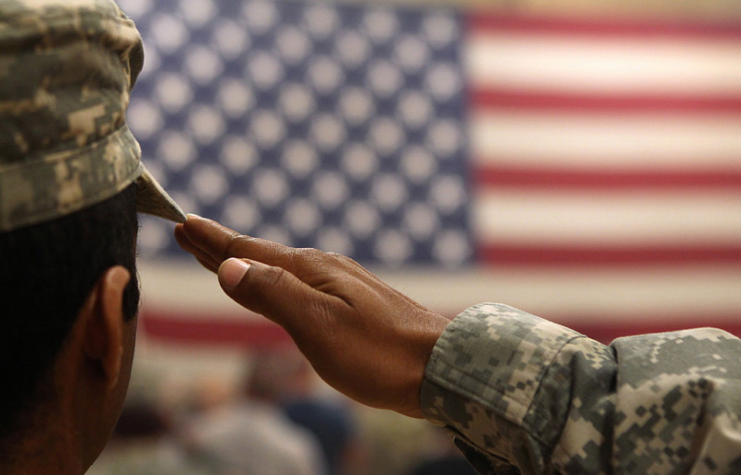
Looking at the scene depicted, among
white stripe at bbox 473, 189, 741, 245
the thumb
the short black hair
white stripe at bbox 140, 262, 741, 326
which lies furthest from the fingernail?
white stripe at bbox 473, 189, 741, 245

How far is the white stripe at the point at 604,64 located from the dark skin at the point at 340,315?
3.44 metres

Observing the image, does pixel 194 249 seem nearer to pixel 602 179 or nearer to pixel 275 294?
pixel 275 294

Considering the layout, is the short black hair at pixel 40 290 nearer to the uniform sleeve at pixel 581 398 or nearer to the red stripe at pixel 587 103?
the uniform sleeve at pixel 581 398

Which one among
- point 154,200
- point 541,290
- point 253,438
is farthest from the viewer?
point 541,290

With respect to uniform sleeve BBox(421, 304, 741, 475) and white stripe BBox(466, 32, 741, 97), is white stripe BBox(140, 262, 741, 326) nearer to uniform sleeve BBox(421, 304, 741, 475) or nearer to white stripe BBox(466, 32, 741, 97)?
white stripe BBox(466, 32, 741, 97)

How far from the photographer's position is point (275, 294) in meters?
0.61

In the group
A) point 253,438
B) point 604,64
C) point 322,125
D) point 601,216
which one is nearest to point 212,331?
point 322,125

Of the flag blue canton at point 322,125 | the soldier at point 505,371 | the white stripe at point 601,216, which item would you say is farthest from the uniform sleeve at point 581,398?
the white stripe at point 601,216

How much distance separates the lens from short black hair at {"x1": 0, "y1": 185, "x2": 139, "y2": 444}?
0.50 metres

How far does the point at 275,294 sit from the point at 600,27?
13.2 ft

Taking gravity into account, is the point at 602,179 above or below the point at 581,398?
below

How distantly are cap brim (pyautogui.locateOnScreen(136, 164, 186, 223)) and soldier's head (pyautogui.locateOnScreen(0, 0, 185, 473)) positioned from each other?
0.25ft

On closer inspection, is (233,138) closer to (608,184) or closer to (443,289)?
(443,289)

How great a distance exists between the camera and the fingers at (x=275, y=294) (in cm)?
61
